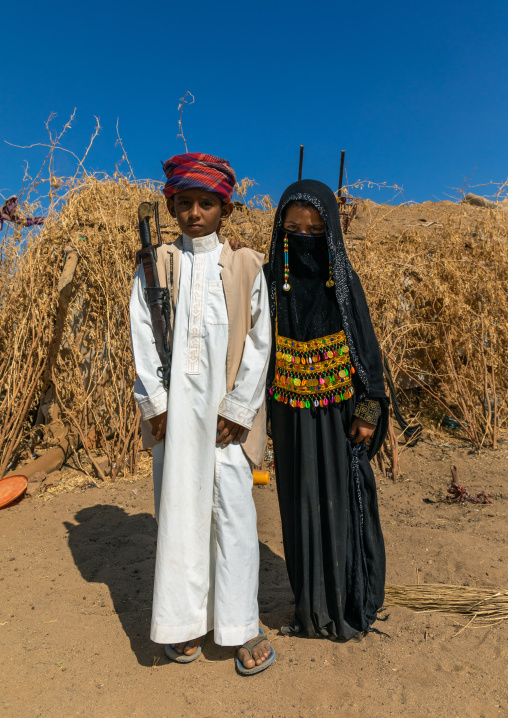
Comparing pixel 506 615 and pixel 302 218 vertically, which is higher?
pixel 302 218

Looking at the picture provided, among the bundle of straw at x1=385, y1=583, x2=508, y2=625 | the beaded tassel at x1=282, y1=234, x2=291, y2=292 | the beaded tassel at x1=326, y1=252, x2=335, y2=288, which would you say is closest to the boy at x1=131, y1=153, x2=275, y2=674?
the beaded tassel at x1=282, y1=234, x2=291, y2=292

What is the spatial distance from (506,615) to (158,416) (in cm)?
179

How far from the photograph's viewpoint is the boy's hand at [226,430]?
6.33 ft

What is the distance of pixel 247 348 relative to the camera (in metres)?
1.96

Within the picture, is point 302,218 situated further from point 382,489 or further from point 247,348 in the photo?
point 382,489

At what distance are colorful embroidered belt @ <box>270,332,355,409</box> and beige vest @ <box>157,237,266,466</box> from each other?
0.20 metres

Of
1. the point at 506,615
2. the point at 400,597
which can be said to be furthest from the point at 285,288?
the point at 506,615

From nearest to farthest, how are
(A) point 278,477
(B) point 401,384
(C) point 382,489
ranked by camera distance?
(A) point 278,477 → (C) point 382,489 → (B) point 401,384

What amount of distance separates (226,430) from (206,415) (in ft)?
0.30

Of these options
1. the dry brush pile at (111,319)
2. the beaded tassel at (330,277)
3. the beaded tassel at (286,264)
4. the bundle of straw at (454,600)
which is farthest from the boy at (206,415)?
the dry brush pile at (111,319)

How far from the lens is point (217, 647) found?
7.17 feet

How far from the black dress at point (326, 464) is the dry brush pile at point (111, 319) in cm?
236

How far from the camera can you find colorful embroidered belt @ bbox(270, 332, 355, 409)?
2119 mm

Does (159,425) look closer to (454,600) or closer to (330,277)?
(330,277)
